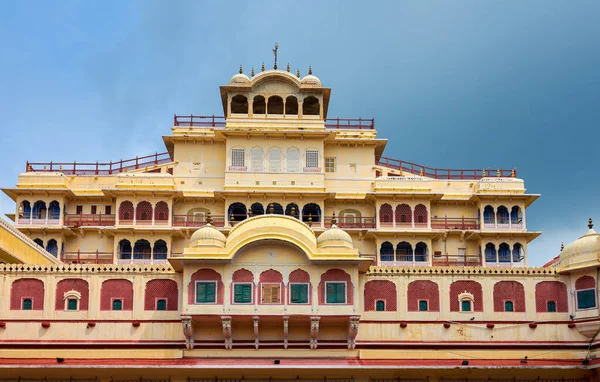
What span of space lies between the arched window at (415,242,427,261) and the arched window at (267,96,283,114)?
1294 cm

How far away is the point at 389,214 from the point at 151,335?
874 inches

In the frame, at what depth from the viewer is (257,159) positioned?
57.2m

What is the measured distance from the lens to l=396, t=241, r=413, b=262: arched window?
5656 centimetres

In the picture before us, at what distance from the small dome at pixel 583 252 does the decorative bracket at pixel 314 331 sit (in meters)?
11.6

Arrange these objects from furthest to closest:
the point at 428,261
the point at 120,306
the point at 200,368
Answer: the point at 428,261 → the point at 120,306 → the point at 200,368

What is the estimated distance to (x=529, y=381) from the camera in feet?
127

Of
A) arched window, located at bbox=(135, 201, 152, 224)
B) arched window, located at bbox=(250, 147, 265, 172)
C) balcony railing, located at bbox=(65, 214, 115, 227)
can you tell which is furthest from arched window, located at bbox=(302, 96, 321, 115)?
balcony railing, located at bbox=(65, 214, 115, 227)

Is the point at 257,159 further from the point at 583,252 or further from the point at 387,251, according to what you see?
the point at 583,252

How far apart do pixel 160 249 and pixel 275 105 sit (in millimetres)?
12354

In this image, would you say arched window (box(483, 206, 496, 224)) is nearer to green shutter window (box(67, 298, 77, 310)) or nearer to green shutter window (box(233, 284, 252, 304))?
green shutter window (box(233, 284, 252, 304))

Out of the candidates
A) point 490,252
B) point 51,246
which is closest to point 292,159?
point 490,252

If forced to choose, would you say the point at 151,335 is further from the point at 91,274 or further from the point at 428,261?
the point at 428,261

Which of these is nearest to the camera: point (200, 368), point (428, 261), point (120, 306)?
point (200, 368)

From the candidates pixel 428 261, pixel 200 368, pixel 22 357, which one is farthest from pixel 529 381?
pixel 22 357
